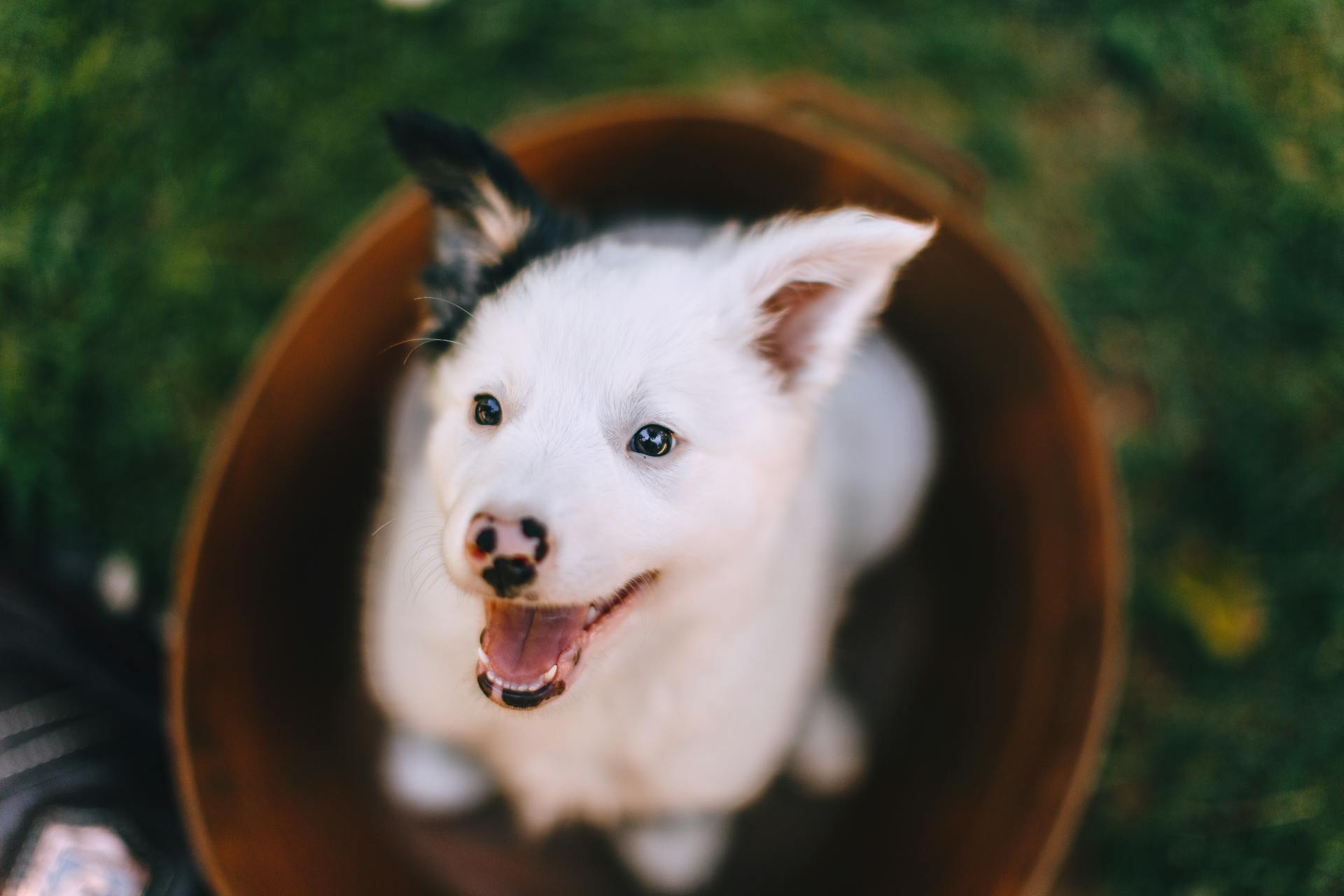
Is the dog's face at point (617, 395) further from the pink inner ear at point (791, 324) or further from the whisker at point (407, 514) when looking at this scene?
the whisker at point (407, 514)

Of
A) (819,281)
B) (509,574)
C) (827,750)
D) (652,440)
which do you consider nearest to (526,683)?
(509,574)

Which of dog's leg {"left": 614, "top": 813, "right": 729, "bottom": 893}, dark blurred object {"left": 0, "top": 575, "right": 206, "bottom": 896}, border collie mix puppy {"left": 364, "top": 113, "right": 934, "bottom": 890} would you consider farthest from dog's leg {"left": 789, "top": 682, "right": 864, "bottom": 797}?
dark blurred object {"left": 0, "top": 575, "right": 206, "bottom": 896}

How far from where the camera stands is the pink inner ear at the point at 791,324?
51.2 inches

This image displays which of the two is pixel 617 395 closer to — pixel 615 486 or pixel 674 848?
pixel 615 486

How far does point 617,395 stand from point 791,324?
12.2 inches

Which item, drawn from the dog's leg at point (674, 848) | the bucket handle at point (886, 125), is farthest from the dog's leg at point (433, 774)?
the bucket handle at point (886, 125)

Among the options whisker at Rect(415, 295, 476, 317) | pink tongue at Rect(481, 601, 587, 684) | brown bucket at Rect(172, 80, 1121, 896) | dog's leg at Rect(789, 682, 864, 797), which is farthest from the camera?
dog's leg at Rect(789, 682, 864, 797)

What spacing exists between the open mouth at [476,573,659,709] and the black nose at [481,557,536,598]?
0.51 ft

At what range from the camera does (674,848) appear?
1.94m

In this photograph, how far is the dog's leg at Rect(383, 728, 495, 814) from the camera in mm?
1973

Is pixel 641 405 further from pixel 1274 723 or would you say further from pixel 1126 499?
pixel 1274 723

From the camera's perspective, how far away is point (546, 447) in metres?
1.15

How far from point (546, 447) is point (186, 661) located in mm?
1033

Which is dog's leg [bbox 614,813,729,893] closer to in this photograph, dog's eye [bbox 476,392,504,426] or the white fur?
the white fur
